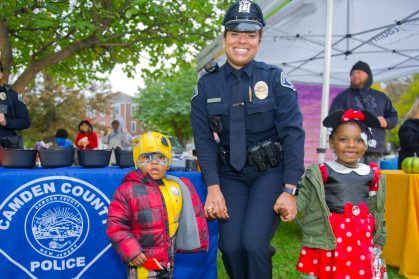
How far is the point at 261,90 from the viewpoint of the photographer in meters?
2.03

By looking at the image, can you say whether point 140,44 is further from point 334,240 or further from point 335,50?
point 334,240

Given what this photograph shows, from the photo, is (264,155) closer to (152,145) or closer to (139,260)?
(152,145)

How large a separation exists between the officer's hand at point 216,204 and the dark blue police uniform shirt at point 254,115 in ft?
0.19

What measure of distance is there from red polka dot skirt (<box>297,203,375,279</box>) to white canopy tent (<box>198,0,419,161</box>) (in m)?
1.10

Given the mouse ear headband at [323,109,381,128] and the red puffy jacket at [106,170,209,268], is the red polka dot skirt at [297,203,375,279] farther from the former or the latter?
the red puffy jacket at [106,170,209,268]

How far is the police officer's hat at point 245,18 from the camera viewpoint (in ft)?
6.52

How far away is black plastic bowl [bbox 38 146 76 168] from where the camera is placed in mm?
2682

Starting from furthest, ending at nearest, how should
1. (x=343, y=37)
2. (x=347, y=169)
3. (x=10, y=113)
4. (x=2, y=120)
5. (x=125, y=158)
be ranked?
(x=343, y=37) < (x=10, y=113) < (x=2, y=120) < (x=125, y=158) < (x=347, y=169)

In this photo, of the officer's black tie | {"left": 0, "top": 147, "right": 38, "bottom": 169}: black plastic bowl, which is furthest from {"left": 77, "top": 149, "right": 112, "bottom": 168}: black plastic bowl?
the officer's black tie

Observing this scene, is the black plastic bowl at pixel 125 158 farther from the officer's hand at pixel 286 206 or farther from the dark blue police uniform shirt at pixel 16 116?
the officer's hand at pixel 286 206

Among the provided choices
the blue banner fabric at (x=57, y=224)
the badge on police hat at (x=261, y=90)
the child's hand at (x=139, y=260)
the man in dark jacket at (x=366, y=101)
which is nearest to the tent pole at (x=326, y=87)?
the man in dark jacket at (x=366, y=101)

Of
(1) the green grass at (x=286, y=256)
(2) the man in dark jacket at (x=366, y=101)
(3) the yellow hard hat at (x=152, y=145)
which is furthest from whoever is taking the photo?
(2) the man in dark jacket at (x=366, y=101)

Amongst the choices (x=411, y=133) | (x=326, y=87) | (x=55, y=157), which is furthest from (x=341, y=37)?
(x=55, y=157)

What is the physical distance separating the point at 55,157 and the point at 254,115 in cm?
199
